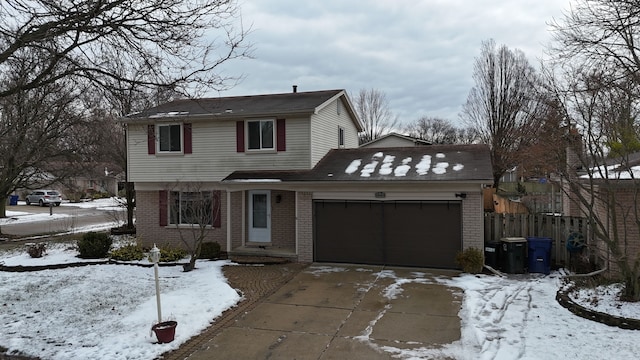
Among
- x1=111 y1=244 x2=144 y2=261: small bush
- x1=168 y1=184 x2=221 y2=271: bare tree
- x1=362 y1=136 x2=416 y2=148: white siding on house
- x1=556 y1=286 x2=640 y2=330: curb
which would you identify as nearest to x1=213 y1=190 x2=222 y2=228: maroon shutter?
x1=168 y1=184 x2=221 y2=271: bare tree

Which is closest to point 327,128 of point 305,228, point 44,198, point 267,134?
point 267,134

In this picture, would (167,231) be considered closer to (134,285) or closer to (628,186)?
(134,285)

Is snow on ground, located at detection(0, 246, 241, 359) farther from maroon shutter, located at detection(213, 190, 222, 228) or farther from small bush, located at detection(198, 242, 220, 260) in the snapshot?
maroon shutter, located at detection(213, 190, 222, 228)

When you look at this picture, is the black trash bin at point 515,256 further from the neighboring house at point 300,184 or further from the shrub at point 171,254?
the shrub at point 171,254

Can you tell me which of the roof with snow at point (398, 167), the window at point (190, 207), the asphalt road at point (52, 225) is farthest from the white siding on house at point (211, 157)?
the asphalt road at point (52, 225)

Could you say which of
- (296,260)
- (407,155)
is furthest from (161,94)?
(407,155)

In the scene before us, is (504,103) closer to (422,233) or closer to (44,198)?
(422,233)

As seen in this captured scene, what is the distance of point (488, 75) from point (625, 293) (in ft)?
70.2

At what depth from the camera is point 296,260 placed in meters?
13.8

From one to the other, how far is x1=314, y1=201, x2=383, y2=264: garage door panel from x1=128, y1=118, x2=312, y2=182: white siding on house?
1884 mm

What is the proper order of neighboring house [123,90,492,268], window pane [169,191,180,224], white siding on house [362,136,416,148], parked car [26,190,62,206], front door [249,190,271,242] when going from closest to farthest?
neighboring house [123,90,492,268] → front door [249,190,271,242] → window pane [169,191,180,224] → white siding on house [362,136,416,148] → parked car [26,190,62,206]

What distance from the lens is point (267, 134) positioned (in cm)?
1491

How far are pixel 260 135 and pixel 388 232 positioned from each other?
547cm

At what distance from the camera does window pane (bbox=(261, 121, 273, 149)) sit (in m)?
14.8
